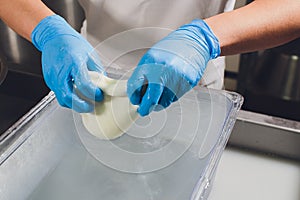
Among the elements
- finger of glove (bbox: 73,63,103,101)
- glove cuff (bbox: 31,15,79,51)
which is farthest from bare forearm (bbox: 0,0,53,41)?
finger of glove (bbox: 73,63,103,101)

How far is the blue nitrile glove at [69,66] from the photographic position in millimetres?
752

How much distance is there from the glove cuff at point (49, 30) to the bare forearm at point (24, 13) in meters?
0.06

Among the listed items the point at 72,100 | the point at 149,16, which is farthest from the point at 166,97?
the point at 149,16

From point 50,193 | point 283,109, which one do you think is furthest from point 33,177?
point 283,109

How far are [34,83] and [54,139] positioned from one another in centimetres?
76

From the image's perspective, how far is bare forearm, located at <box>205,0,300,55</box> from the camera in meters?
0.90

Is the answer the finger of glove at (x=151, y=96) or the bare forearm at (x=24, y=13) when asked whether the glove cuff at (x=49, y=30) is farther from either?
the finger of glove at (x=151, y=96)

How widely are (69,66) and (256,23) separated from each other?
425mm

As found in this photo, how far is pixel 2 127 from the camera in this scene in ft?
5.60

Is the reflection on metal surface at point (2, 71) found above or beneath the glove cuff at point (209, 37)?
beneath

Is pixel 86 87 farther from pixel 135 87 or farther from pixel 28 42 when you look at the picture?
pixel 28 42

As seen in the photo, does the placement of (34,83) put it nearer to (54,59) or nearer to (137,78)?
(54,59)

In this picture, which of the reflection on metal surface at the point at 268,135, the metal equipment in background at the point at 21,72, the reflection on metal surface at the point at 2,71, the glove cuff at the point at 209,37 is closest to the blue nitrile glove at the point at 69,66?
the glove cuff at the point at 209,37

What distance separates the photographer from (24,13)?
0.99m
